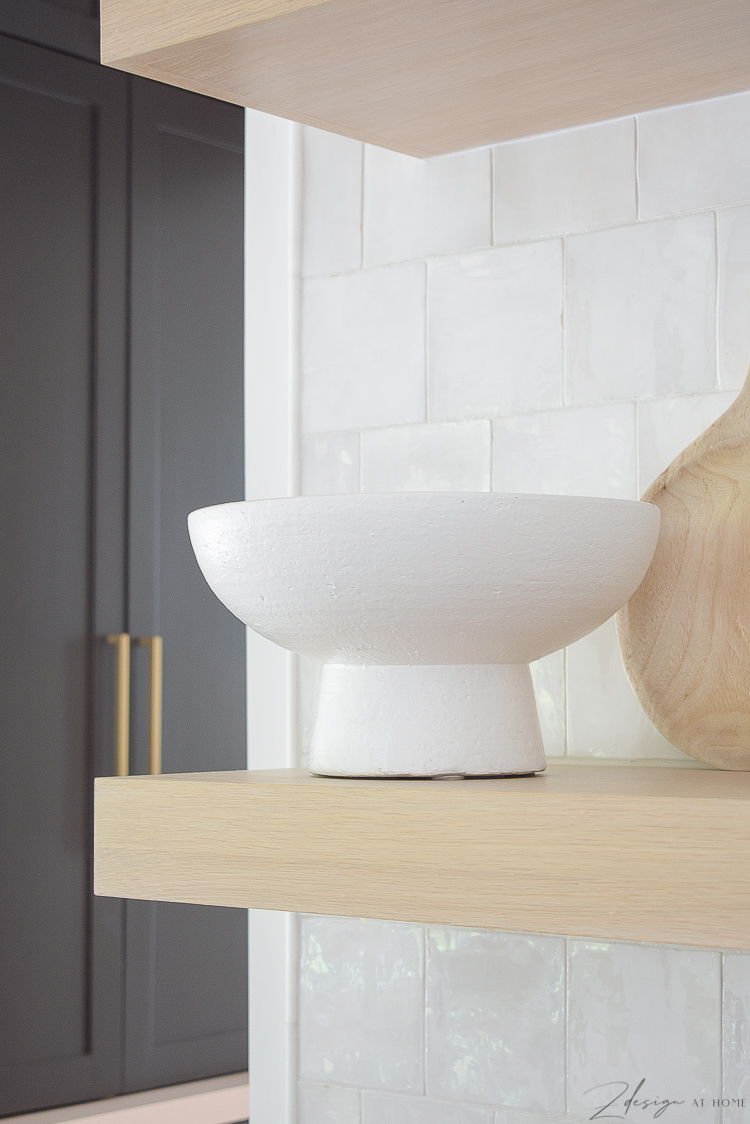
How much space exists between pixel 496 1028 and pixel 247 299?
0.65 metres

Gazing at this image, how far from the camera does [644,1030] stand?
860mm

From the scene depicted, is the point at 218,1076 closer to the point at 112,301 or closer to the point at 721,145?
the point at 112,301

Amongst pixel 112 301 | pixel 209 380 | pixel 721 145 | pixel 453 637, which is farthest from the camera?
pixel 209 380

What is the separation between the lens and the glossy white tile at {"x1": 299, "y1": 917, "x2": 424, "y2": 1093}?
3.18 feet

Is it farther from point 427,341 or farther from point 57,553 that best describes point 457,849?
point 57,553

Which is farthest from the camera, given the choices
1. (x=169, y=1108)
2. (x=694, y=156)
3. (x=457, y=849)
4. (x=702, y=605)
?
(x=169, y=1108)

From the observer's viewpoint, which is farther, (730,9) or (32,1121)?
(32,1121)

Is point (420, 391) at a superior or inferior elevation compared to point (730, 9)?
inferior

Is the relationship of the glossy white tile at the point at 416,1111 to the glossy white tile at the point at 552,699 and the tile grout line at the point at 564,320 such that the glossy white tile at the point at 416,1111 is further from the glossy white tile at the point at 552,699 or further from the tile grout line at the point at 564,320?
the tile grout line at the point at 564,320

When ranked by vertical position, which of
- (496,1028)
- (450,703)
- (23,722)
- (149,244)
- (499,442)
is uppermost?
(149,244)

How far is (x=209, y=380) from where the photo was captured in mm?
2346

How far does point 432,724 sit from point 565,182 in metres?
0.47

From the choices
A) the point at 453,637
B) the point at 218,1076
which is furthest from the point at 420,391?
the point at 218,1076

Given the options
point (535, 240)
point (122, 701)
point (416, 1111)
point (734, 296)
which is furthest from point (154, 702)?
point (734, 296)
